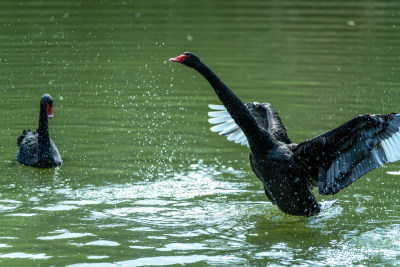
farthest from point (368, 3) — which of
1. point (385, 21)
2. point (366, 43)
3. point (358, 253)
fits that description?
point (358, 253)

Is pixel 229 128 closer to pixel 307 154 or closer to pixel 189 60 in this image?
pixel 307 154

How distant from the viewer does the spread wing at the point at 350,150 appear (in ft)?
20.3

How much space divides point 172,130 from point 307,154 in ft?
10.6

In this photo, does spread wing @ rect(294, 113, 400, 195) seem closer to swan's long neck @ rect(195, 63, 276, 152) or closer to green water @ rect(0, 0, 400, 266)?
swan's long neck @ rect(195, 63, 276, 152)

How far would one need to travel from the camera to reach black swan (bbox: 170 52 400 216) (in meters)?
6.27

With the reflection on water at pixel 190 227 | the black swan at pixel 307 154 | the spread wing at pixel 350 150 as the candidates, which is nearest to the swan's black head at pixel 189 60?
the black swan at pixel 307 154

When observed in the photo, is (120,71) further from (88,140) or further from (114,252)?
(114,252)

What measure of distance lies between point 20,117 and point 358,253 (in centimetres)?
586

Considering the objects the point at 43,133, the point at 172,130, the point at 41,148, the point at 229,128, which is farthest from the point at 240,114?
the point at 172,130

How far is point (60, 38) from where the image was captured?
1520cm

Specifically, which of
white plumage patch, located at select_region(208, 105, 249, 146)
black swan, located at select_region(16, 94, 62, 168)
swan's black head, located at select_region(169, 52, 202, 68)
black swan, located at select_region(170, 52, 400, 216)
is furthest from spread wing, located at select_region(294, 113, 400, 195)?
black swan, located at select_region(16, 94, 62, 168)

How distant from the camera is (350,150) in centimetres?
642

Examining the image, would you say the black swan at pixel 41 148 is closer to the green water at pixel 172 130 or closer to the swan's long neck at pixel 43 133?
the swan's long neck at pixel 43 133

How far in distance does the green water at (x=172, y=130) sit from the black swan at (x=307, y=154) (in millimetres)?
346
